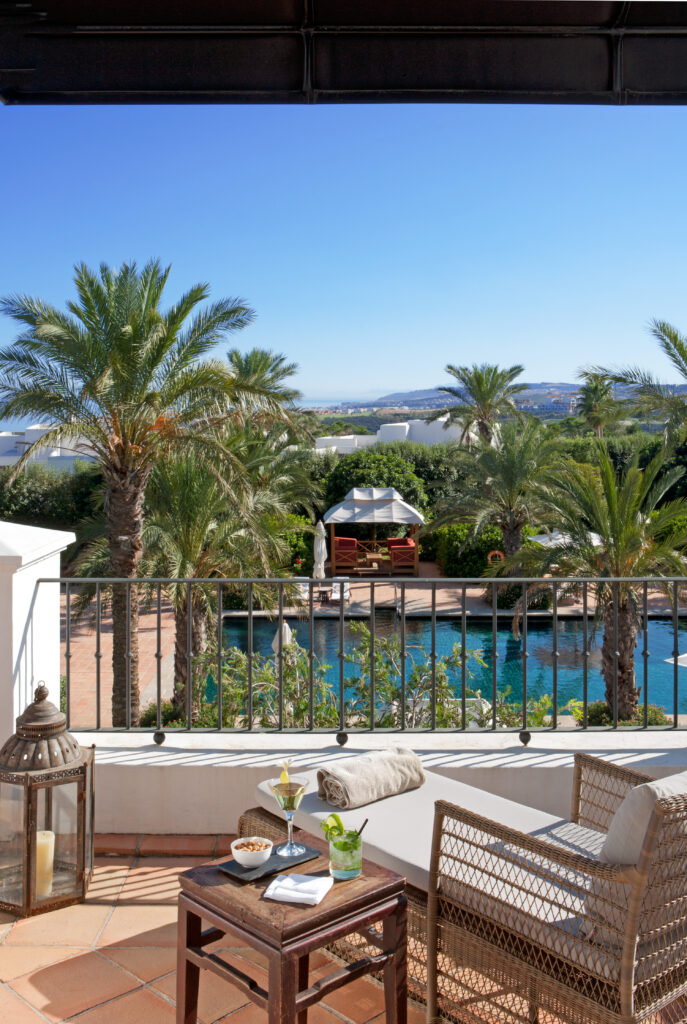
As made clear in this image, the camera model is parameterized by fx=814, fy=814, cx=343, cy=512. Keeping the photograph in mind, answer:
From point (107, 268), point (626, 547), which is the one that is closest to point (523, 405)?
point (626, 547)

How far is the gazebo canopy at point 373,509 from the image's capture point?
67.1 ft

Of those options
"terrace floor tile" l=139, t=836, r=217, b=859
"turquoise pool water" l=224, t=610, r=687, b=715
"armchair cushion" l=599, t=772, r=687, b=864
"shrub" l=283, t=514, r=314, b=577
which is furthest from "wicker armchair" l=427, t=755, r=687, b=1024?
"shrub" l=283, t=514, r=314, b=577

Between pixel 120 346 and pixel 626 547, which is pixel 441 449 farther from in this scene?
pixel 120 346

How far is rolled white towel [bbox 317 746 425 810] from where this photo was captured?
2512mm

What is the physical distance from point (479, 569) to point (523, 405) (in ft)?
32.7

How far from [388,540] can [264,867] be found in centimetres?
1964

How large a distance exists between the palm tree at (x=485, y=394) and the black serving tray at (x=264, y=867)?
21665 millimetres

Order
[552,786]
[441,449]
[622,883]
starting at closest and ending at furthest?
[622,883], [552,786], [441,449]

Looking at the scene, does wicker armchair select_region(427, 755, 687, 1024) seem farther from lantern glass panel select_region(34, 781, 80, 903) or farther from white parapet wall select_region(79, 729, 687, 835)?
lantern glass panel select_region(34, 781, 80, 903)

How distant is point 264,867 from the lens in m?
2.02

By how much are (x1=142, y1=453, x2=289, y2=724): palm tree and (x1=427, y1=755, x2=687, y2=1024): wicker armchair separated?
29.1 ft

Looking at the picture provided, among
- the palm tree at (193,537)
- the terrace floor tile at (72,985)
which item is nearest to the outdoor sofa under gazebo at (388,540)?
the palm tree at (193,537)

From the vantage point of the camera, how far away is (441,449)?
27.8 metres

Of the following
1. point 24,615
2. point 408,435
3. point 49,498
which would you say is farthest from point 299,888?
point 408,435
